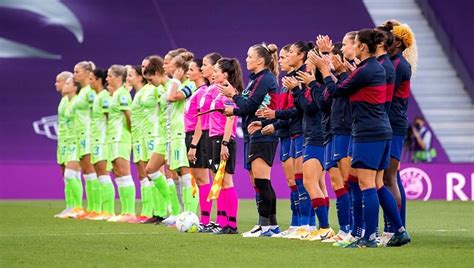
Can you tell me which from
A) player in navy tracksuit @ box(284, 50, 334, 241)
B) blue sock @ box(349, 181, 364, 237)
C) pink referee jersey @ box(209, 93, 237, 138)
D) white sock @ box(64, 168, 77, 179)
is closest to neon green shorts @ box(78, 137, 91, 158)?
white sock @ box(64, 168, 77, 179)

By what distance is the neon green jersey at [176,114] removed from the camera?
52.3ft

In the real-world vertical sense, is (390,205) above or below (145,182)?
below

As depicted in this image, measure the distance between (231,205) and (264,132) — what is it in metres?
1.19

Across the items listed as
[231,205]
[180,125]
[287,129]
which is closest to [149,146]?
[180,125]

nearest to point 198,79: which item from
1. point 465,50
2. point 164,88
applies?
point 164,88

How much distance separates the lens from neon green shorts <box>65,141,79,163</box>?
744 inches

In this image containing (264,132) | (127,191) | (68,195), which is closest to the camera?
(264,132)

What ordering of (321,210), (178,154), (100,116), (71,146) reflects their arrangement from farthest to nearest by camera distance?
(71,146) < (100,116) < (178,154) < (321,210)

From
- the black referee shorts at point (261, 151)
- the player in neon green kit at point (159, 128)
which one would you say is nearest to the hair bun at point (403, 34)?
the black referee shorts at point (261, 151)

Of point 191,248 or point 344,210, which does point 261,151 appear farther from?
point 191,248

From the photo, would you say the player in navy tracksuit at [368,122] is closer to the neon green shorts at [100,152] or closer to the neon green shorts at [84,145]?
the neon green shorts at [100,152]

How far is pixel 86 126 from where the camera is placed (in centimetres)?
1862

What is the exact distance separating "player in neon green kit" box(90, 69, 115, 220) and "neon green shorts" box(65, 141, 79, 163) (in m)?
0.74

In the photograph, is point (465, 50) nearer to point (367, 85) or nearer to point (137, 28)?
point (137, 28)
